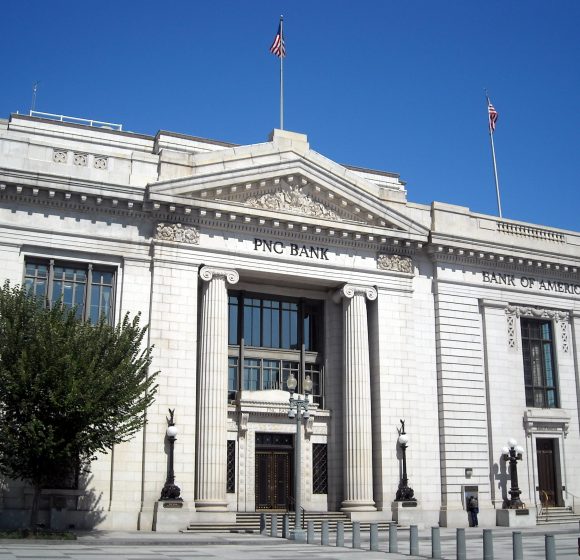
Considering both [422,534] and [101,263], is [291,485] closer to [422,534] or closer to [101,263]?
[422,534]

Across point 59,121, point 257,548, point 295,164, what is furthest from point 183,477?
point 59,121

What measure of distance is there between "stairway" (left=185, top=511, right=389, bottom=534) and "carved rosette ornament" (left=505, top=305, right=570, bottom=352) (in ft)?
41.8

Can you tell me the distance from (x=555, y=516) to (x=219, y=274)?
67.4ft

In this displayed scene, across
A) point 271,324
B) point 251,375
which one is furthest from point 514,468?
point 271,324

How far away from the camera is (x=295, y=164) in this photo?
3625 cm

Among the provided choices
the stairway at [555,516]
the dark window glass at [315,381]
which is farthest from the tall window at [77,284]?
the stairway at [555,516]

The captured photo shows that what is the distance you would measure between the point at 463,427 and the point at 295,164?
14.9 metres

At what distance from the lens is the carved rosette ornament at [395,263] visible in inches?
1497

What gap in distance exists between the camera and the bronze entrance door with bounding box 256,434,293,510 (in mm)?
35125

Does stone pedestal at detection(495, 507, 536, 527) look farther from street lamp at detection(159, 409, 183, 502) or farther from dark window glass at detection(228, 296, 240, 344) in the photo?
street lamp at detection(159, 409, 183, 502)

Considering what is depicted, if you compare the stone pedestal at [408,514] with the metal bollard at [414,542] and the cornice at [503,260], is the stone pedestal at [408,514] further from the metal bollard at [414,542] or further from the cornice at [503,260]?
the cornice at [503,260]

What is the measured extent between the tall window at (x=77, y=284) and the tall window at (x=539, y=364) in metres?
22.1

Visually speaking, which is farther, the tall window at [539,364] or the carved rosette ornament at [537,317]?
the tall window at [539,364]

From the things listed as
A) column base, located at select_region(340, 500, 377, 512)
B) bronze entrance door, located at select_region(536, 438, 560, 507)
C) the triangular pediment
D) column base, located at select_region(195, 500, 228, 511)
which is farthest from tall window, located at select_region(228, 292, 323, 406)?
bronze entrance door, located at select_region(536, 438, 560, 507)
